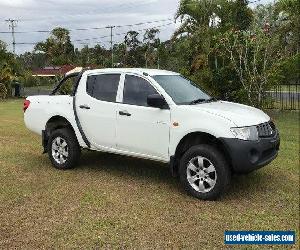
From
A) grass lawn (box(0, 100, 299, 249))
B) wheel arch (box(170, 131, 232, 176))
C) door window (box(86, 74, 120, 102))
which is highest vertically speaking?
A: door window (box(86, 74, 120, 102))

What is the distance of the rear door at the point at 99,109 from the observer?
22.7 ft

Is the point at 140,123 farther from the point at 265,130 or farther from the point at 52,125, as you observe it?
the point at 52,125

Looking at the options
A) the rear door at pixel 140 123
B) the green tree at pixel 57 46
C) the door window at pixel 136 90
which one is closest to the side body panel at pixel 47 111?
the rear door at pixel 140 123

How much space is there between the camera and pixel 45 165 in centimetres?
805

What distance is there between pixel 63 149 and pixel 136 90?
189 centimetres

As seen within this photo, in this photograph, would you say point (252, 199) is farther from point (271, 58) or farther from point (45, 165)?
point (271, 58)

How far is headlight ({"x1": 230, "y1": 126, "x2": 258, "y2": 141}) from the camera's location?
570cm

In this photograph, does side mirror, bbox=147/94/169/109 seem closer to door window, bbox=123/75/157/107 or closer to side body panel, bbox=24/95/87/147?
door window, bbox=123/75/157/107

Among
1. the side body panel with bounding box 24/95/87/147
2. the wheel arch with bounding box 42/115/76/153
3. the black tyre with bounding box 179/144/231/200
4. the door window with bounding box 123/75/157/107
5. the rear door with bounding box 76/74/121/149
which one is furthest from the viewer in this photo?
the wheel arch with bounding box 42/115/76/153

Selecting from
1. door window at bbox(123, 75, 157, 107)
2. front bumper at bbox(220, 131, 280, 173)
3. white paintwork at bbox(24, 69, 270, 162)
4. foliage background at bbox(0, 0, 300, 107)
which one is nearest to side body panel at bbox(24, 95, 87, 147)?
white paintwork at bbox(24, 69, 270, 162)

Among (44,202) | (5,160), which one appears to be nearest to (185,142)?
(44,202)

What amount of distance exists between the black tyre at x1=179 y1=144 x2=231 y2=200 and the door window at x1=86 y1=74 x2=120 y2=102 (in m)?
1.71

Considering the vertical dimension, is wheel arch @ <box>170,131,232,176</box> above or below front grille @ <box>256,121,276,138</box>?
below

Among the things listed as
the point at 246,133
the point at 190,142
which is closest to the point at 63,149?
the point at 190,142
